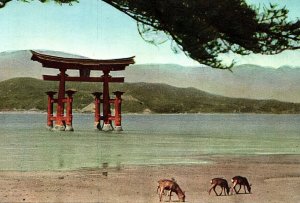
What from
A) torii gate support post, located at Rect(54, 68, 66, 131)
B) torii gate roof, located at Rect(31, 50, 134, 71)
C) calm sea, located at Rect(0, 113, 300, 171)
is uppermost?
torii gate roof, located at Rect(31, 50, 134, 71)

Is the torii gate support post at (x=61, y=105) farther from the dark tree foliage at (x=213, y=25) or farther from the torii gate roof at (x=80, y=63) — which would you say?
the dark tree foliage at (x=213, y=25)

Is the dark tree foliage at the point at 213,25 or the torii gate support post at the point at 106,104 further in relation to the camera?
the torii gate support post at the point at 106,104

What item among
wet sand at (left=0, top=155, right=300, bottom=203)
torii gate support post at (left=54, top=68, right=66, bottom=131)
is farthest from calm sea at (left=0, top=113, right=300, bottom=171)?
wet sand at (left=0, top=155, right=300, bottom=203)

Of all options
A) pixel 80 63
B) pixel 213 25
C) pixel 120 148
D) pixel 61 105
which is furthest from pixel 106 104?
pixel 213 25

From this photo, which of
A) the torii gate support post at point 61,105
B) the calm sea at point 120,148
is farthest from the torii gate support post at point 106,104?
the torii gate support post at point 61,105

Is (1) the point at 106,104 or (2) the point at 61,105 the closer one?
(2) the point at 61,105

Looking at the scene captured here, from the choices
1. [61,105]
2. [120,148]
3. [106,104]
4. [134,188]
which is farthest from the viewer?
[106,104]

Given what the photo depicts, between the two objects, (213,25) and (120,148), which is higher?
(213,25)

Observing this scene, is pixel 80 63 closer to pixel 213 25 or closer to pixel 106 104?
pixel 106 104

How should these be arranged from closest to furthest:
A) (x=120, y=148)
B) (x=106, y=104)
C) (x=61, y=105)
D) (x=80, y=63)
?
(x=120, y=148), (x=80, y=63), (x=61, y=105), (x=106, y=104)

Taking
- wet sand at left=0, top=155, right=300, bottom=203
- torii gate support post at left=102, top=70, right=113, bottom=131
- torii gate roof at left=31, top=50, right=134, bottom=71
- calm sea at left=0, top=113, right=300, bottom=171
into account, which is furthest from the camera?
torii gate support post at left=102, top=70, right=113, bottom=131

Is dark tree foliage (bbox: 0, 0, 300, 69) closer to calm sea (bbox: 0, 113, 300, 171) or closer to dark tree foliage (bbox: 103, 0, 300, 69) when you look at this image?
dark tree foliage (bbox: 103, 0, 300, 69)

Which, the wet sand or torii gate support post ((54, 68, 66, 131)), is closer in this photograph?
the wet sand

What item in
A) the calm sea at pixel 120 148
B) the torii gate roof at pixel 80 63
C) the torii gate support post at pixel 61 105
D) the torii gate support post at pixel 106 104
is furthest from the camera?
the torii gate support post at pixel 106 104
